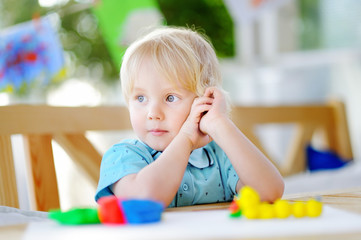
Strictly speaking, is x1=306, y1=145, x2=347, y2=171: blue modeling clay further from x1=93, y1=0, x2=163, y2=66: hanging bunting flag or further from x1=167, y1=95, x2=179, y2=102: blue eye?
x1=167, y1=95, x2=179, y2=102: blue eye

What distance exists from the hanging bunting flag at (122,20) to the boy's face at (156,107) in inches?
47.9

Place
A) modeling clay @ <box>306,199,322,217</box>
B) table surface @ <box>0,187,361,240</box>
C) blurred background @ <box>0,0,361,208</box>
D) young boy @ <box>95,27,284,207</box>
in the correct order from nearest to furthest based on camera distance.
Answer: table surface @ <box>0,187,361,240</box>, modeling clay @ <box>306,199,322,217</box>, young boy @ <box>95,27,284,207</box>, blurred background @ <box>0,0,361,208</box>

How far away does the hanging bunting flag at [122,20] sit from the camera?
2.10 metres

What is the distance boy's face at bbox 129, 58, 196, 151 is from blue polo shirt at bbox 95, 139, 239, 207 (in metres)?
0.04

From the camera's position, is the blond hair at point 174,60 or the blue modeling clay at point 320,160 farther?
the blue modeling clay at point 320,160

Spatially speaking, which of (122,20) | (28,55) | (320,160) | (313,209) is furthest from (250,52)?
(313,209)

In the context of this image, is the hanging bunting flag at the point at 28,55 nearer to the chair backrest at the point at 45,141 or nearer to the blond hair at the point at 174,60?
the chair backrest at the point at 45,141

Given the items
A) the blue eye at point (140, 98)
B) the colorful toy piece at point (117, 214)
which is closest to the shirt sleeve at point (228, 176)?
the blue eye at point (140, 98)

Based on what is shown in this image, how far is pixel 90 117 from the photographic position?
159 cm

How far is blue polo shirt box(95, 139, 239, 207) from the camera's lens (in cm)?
85

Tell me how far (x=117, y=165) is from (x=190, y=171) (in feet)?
0.58

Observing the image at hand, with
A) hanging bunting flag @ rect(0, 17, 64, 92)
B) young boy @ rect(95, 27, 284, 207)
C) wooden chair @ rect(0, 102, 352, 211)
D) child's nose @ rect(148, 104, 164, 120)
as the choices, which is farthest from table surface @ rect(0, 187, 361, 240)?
hanging bunting flag @ rect(0, 17, 64, 92)

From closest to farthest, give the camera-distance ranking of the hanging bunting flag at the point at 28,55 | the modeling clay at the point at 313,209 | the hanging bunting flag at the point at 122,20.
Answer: the modeling clay at the point at 313,209
the hanging bunting flag at the point at 28,55
the hanging bunting flag at the point at 122,20

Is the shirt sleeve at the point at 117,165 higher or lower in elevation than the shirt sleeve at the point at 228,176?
higher
